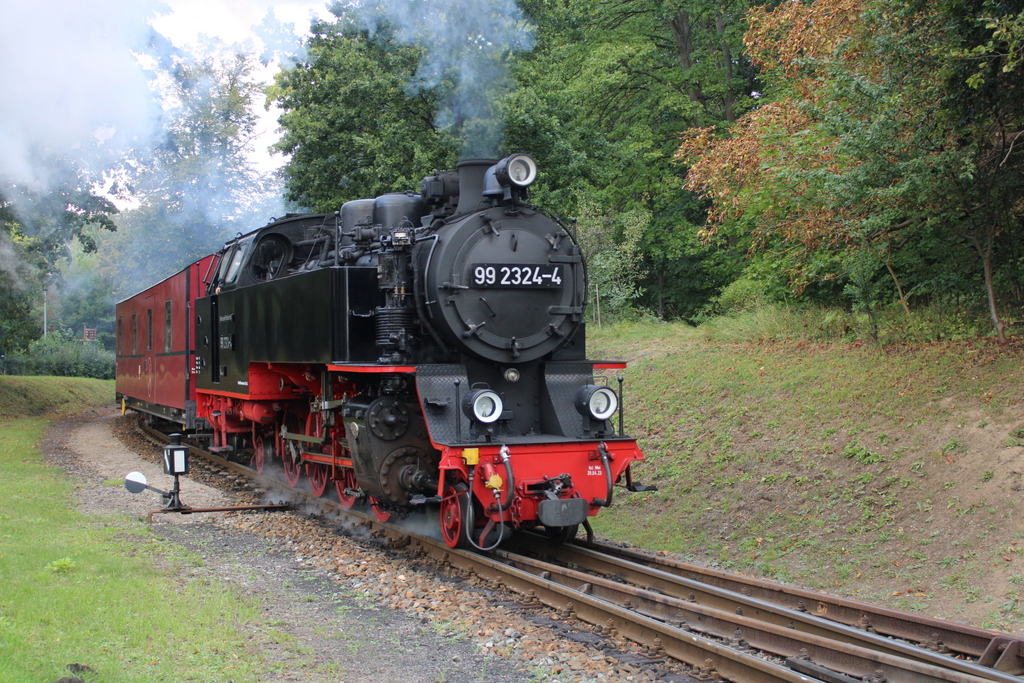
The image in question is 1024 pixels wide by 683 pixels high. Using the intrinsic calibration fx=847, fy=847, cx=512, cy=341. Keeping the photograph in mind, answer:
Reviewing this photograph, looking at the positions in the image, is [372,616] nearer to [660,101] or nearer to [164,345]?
[164,345]

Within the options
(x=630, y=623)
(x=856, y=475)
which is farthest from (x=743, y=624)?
(x=856, y=475)

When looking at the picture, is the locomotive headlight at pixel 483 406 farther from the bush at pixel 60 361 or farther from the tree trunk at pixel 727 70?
the bush at pixel 60 361

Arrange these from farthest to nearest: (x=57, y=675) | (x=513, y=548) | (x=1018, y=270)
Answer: (x=1018, y=270) → (x=513, y=548) → (x=57, y=675)

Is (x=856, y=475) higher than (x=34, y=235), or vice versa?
(x=34, y=235)

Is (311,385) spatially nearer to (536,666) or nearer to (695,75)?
(536,666)

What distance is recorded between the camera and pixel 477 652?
16.0 ft

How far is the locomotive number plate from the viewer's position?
7234 millimetres

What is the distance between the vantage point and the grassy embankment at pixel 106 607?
431cm

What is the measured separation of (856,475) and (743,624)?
4.01 metres

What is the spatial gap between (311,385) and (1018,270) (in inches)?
340

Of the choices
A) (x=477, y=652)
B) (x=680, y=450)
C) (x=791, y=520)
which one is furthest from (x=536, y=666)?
(x=680, y=450)

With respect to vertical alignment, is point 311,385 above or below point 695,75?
below

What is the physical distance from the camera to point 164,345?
15312mm

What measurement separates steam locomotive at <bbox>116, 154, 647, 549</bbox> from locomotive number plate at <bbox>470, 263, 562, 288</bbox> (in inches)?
0.5
